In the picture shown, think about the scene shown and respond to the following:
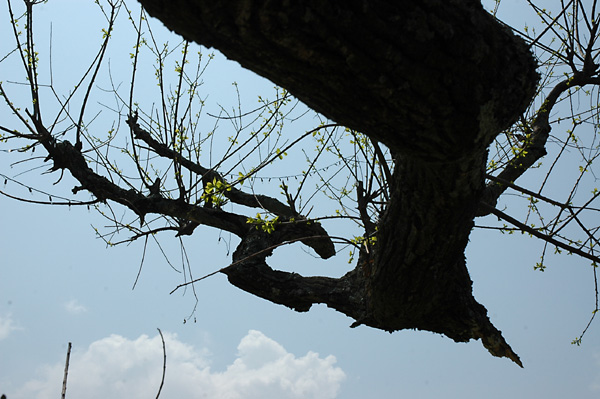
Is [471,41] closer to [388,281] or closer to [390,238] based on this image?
[390,238]

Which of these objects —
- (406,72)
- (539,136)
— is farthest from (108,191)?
(539,136)

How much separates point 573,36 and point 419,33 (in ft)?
10.9

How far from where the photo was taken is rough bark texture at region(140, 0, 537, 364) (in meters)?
1.34

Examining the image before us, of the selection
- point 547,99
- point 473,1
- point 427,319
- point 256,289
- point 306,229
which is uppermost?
point 547,99

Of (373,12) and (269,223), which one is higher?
(269,223)

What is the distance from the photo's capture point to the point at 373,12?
54.4 inches

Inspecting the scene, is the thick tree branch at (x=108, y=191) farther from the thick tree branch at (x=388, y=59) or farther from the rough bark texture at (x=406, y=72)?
the thick tree branch at (x=388, y=59)

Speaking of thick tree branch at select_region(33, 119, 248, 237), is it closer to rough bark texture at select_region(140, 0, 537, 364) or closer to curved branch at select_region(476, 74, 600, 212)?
rough bark texture at select_region(140, 0, 537, 364)

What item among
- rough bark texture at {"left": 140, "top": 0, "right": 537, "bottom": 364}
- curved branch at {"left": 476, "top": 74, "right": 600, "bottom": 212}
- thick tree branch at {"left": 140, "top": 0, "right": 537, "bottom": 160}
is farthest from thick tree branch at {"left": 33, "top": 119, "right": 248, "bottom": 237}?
thick tree branch at {"left": 140, "top": 0, "right": 537, "bottom": 160}

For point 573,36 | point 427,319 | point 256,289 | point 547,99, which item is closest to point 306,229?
point 256,289

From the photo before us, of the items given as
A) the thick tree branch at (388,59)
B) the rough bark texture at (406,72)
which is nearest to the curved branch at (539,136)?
the rough bark texture at (406,72)

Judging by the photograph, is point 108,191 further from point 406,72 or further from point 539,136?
point 539,136

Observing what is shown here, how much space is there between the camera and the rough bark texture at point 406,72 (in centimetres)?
134

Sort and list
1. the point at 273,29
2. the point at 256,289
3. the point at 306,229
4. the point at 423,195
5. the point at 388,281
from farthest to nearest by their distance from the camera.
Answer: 1. the point at 306,229
2. the point at 256,289
3. the point at 388,281
4. the point at 423,195
5. the point at 273,29
